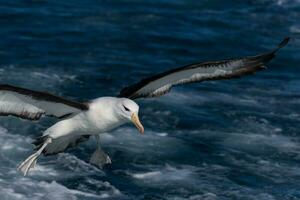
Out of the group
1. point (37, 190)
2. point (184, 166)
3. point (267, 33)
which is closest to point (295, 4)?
point (267, 33)

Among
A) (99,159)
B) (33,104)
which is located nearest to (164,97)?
(99,159)

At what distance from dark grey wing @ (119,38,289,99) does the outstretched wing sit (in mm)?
1132

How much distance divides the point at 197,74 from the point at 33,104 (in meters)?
2.71

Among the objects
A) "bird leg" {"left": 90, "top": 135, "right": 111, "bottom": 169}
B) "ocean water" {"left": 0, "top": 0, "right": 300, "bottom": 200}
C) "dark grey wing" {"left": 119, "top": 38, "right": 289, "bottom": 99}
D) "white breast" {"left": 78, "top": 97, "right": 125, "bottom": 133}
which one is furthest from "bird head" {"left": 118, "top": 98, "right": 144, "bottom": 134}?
"ocean water" {"left": 0, "top": 0, "right": 300, "bottom": 200}

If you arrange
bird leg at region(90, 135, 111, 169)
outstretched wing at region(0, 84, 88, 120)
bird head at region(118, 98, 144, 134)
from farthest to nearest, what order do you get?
1. bird leg at region(90, 135, 111, 169)
2. outstretched wing at region(0, 84, 88, 120)
3. bird head at region(118, 98, 144, 134)

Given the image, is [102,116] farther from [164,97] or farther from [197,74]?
[164,97]

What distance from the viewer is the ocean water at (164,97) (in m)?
16.5

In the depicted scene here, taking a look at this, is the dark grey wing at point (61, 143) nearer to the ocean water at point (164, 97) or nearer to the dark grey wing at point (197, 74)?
the dark grey wing at point (197, 74)

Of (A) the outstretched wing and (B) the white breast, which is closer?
(B) the white breast

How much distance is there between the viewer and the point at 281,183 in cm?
1692

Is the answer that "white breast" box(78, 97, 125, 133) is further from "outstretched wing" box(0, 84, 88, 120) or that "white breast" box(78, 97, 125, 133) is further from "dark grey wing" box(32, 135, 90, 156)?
"dark grey wing" box(32, 135, 90, 156)

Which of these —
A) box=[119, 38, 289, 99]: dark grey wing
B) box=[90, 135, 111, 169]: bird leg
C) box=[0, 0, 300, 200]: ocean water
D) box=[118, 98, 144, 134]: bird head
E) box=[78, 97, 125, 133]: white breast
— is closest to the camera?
box=[118, 98, 144, 134]: bird head

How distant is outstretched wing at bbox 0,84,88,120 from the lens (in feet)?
43.3

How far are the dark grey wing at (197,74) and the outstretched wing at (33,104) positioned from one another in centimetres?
113
